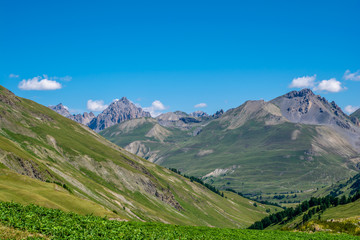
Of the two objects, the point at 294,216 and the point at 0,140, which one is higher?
the point at 0,140

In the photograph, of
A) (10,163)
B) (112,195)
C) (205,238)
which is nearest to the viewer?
(205,238)

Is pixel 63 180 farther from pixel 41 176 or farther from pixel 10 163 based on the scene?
pixel 10 163

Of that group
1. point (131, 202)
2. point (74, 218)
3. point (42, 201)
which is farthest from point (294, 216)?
point (74, 218)

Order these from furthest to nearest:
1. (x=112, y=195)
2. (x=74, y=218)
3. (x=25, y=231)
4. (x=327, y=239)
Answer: (x=112, y=195), (x=327, y=239), (x=74, y=218), (x=25, y=231)

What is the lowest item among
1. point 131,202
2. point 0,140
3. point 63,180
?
point 131,202

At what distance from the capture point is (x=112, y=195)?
19400 centimetres

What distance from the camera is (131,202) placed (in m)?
199

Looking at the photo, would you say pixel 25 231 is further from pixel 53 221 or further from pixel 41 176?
pixel 41 176

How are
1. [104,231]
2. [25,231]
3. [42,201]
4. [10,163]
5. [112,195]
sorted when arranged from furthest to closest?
[112,195], [10,163], [42,201], [104,231], [25,231]

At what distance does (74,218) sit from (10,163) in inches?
5076

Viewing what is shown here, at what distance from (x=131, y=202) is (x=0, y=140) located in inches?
3327

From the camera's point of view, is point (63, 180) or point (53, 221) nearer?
point (53, 221)

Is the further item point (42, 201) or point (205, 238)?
point (42, 201)

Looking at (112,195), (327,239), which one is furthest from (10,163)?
(327,239)
